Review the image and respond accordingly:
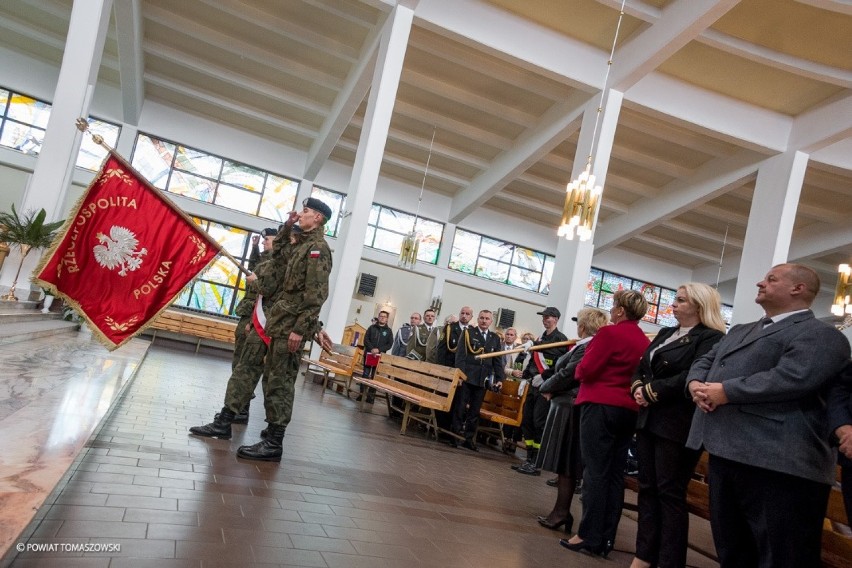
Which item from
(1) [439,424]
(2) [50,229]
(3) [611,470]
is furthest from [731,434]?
(2) [50,229]

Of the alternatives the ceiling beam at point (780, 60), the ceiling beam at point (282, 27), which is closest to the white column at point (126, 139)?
the ceiling beam at point (282, 27)

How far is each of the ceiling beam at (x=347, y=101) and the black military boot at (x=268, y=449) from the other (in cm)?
791

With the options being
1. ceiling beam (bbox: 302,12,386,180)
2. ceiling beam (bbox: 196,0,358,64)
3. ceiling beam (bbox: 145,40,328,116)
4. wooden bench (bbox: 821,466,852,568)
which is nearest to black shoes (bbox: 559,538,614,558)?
wooden bench (bbox: 821,466,852,568)

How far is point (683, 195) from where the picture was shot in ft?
47.1

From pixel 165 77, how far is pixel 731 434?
15.7 m

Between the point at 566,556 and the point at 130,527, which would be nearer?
the point at 130,527

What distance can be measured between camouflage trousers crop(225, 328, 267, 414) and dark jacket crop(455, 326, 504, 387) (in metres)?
3.28

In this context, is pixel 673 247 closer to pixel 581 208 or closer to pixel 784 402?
pixel 581 208

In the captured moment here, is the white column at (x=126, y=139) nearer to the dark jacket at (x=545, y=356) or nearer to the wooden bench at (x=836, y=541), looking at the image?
the dark jacket at (x=545, y=356)

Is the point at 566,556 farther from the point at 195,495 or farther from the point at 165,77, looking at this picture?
the point at 165,77

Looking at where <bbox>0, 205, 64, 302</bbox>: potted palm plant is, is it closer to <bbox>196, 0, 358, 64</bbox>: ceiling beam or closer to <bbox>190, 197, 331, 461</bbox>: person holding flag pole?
<bbox>196, 0, 358, 64</bbox>: ceiling beam

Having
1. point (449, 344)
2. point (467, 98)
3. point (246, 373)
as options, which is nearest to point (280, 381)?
point (246, 373)

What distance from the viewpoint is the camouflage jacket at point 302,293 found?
3947 millimetres

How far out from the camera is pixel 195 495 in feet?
9.16
